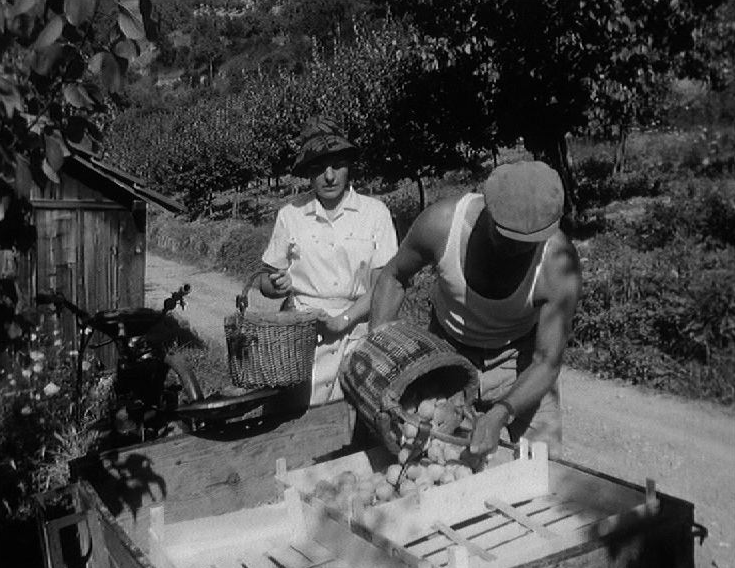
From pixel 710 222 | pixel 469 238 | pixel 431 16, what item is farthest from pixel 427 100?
pixel 469 238

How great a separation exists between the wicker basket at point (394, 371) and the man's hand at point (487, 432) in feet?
0.13

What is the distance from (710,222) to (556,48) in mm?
3318

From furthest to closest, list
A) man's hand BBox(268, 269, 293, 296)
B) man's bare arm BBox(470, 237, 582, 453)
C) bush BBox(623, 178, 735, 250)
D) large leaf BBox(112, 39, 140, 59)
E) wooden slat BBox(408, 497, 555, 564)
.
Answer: bush BBox(623, 178, 735, 250)
man's hand BBox(268, 269, 293, 296)
man's bare arm BBox(470, 237, 582, 453)
wooden slat BBox(408, 497, 555, 564)
large leaf BBox(112, 39, 140, 59)

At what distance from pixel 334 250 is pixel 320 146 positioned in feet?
1.67

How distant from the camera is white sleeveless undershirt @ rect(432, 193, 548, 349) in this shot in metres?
3.14

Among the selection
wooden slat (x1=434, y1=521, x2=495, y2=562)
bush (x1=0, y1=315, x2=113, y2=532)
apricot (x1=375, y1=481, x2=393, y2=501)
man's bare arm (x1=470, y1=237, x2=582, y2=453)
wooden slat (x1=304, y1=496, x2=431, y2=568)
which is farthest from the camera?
bush (x1=0, y1=315, x2=113, y2=532)

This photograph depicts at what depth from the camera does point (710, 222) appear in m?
11.0

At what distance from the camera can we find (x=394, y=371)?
2.76 meters

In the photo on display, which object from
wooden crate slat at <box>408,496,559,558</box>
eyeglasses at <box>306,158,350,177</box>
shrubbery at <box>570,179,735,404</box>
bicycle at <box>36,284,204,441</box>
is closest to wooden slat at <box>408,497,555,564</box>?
wooden crate slat at <box>408,496,559,558</box>

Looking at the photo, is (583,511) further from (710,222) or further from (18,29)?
(710,222)

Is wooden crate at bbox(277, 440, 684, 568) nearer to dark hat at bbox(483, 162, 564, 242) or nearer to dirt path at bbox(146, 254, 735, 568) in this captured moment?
dark hat at bbox(483, 162, 564, 242)

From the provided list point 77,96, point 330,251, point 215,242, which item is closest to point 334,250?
point 330,251

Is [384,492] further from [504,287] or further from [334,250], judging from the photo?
[334,250]

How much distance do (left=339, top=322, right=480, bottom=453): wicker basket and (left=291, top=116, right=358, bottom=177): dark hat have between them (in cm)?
114
